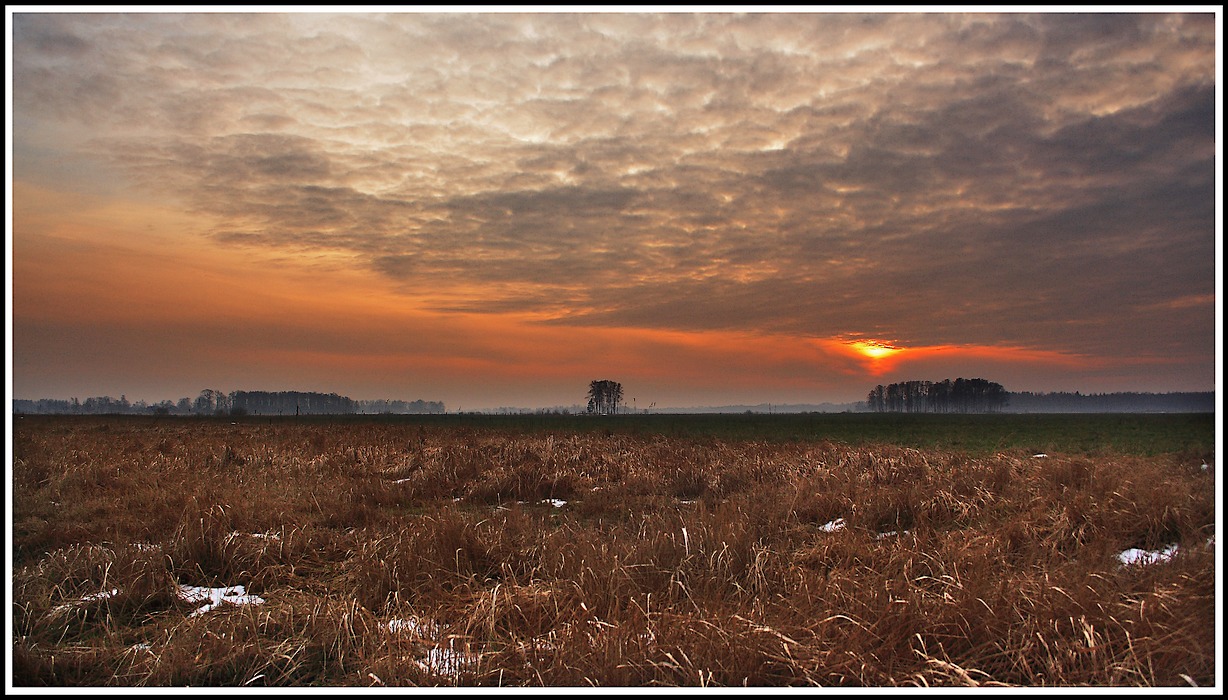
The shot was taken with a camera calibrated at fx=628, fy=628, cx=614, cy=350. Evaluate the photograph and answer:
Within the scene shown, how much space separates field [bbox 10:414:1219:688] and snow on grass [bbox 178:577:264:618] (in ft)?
0.11

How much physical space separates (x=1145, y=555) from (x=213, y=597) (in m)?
8.87

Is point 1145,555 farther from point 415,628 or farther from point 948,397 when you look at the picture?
point 948,397

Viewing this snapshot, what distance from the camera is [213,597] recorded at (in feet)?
19.6

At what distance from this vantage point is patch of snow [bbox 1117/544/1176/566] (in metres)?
5.73

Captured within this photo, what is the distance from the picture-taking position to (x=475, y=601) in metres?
5.43

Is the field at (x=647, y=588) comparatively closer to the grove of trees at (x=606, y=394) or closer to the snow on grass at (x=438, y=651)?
the snow on grass at (x=438, y=651)

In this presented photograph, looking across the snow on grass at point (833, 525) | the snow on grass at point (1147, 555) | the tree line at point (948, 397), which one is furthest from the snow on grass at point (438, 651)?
the tree line at point (948, 397)

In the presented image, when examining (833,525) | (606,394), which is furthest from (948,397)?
(833,525)

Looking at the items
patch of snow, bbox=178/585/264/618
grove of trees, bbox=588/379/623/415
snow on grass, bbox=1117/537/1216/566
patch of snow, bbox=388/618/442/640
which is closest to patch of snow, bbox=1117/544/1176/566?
snow on grass, bbox=1117/537/1216/566

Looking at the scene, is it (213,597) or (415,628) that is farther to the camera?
(213,597)

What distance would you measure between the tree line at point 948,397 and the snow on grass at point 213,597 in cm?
15039

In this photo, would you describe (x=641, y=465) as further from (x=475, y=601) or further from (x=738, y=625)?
(x=738, y=625)

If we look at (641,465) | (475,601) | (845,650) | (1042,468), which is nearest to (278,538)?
(475,601)

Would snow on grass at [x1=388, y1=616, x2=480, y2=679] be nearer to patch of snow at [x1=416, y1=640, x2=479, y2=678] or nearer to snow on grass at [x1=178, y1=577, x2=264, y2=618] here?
patch of snow at [x1=416, y1=640, x2=479, y2=678]
